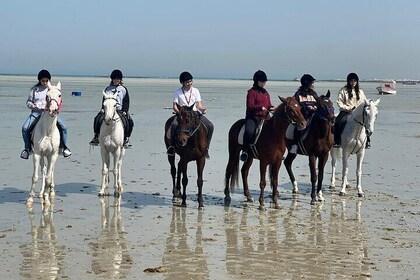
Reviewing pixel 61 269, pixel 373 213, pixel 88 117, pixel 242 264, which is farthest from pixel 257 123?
pixel 88 117

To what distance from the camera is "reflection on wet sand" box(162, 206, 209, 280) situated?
7770mm

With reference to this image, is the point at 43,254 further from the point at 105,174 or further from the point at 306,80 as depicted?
the point at 306,80

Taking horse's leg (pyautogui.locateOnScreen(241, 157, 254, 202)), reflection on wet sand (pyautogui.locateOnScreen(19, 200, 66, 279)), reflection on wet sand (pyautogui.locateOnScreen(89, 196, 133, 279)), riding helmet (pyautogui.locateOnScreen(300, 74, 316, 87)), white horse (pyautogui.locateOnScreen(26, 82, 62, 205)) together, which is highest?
riding helmet (pyautogui.locateOnScreen(300, 74, 316, 87))

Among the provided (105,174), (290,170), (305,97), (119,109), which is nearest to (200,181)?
(105,174)

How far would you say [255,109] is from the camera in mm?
12336

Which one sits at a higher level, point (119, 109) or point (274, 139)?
point (119, 109)

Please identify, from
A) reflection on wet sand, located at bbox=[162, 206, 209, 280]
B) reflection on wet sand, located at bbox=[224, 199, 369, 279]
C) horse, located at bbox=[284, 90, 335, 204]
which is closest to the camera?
reflection on wet sand, located at bbox=[162, 206, 209, 280]

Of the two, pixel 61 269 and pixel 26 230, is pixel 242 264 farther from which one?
pixel 26 230

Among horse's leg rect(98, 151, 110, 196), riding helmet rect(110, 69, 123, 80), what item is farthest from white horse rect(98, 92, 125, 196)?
riding helmet rect(110, 69, 123, 80)

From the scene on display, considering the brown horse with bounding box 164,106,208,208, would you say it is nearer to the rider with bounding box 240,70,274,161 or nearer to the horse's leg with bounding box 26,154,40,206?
the rider with bounding box 240,70,274,161

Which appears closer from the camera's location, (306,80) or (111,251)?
(111,251)

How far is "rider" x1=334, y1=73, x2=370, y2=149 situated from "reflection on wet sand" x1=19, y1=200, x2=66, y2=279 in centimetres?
657

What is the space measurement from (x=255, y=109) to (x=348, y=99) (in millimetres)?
3112

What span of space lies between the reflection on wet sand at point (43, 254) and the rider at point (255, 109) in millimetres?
3855
